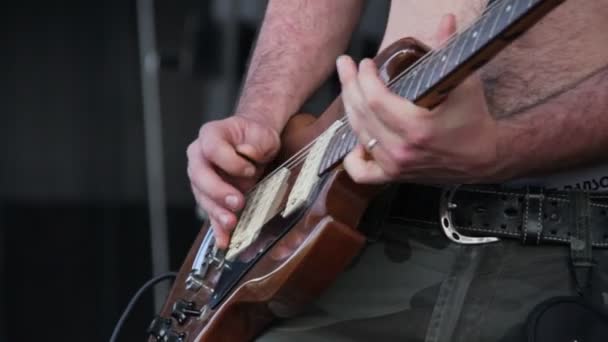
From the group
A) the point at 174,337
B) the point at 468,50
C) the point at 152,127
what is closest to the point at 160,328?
the point at 174,337

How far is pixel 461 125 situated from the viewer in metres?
0.85

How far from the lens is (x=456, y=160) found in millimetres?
894

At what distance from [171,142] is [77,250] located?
37 centimetres

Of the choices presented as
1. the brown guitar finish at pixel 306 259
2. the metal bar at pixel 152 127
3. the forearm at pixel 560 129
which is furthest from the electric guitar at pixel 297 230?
the metal bar at pixel 152 127

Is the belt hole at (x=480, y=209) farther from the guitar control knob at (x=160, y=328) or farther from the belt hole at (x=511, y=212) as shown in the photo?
the guitar control knob at (x=160, y=328)

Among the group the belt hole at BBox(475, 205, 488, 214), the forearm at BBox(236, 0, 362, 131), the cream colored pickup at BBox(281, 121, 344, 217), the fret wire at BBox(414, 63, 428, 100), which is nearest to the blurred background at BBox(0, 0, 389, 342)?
the forearm at BBox(236, 0, 362, 131)

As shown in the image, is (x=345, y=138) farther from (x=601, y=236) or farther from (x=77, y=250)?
(x=77, y=250)

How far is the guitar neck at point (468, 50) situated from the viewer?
74cm

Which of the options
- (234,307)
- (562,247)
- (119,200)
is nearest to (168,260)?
(119,200)

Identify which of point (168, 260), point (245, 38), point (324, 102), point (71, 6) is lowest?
point (168, 260)

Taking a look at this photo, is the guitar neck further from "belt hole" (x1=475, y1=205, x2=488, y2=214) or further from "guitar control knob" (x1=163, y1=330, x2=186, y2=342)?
"guitar control knob" (x1=163, y1=330, x2=186, y2=342)

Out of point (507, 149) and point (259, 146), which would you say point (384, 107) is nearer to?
point (507, 149)

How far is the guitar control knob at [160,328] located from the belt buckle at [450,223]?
380 millimetres

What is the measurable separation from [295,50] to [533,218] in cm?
51
